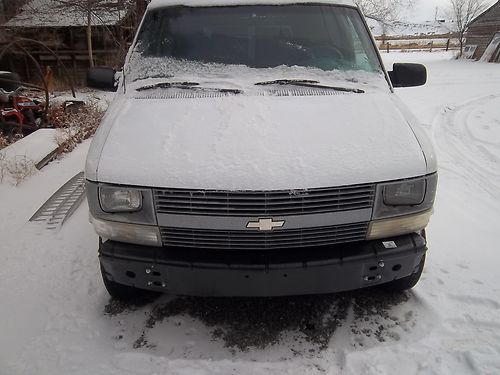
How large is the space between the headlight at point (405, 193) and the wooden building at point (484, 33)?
26061 mm

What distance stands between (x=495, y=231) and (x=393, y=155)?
2.12m

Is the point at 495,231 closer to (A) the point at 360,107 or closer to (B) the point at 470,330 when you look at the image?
(B) the point at 470,330

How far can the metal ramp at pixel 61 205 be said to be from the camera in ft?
13.3

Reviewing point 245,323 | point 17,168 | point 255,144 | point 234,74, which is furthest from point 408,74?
point 17,168

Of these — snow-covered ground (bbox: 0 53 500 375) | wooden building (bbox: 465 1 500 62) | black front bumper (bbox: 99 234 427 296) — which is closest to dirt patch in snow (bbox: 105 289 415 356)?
snow-covered ground (bbox: 0 53 500 375)

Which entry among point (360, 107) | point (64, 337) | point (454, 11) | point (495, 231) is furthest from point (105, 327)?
point (454, 11)

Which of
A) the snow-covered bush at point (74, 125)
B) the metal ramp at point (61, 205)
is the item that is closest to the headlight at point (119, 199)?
the metal ramp at point (61, 205)

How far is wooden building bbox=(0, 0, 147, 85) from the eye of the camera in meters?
17.5

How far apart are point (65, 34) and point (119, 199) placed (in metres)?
20.7

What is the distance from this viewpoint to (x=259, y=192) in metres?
2.07

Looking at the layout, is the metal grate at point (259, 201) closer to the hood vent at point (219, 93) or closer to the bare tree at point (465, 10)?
the hood vent at point (219, 93)

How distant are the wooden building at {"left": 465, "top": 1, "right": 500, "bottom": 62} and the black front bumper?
26.3 m

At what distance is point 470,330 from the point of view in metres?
2.54

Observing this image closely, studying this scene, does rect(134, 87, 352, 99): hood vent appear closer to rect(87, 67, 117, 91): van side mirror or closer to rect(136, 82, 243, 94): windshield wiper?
rect(136, 82, 243, 94): windshield wiper
